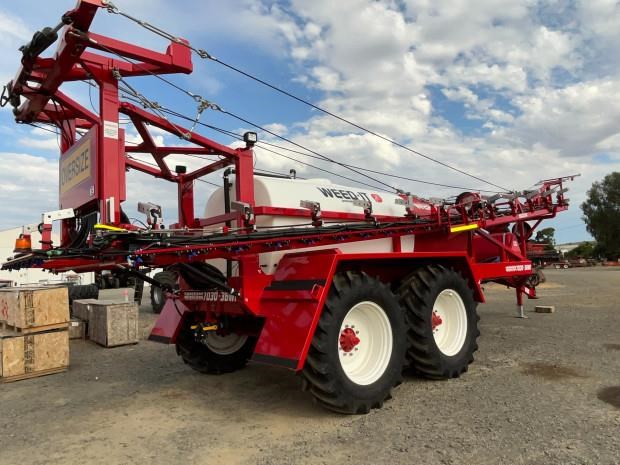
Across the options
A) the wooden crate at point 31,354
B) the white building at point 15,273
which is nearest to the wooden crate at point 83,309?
the wooden crate at point 31,354

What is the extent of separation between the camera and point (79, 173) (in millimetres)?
5020

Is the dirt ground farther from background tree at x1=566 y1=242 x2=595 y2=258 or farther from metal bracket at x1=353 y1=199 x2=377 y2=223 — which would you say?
background tree at x1=566 y1=242 x2=595 y2=258

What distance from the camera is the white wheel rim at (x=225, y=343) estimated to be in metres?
6.25

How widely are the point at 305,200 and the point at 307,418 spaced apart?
238cm

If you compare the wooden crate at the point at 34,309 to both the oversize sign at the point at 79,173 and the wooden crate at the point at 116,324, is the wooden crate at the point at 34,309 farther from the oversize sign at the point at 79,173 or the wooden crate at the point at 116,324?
the oversize sign at the point at 79,173

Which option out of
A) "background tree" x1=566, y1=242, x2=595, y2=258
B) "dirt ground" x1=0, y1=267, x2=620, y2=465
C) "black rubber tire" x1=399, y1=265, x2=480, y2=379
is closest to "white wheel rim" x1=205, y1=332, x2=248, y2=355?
"dirt ground" x1=0, y1=267, x2=620, y2=465

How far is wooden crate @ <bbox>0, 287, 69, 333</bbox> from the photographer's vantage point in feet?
22.3

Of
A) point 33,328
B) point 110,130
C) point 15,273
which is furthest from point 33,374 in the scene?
point 15,273

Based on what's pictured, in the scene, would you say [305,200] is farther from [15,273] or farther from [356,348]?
[15,273]

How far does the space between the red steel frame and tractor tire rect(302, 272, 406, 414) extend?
0.21m

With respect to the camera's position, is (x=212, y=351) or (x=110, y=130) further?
(x=212, y=351)

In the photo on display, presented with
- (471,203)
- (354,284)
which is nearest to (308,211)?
(354,284)

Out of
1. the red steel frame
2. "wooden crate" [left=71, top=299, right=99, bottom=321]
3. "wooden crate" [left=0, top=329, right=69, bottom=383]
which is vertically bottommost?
"wooden crate" [left=0, top=329, right=69, bottom=383]

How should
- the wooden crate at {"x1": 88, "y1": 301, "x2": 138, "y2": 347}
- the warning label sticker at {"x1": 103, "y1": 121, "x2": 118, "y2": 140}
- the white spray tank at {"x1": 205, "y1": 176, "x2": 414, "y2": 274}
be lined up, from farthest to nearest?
the wooden crate at {"x1": 88, "y1": 301, "x2": 138, "y2": 347} → the white spray tank at {"x1": 205, "y1": 176, "x2": 414, "y2": 274} → the warning label sticker at {"x1": 103, "y1": 121, "x2": 118, "y2": 140}
